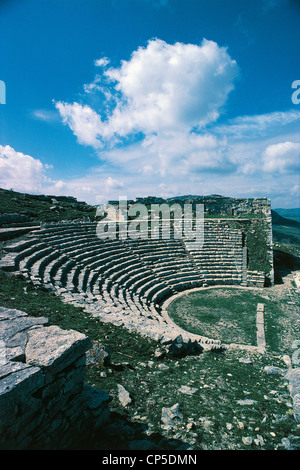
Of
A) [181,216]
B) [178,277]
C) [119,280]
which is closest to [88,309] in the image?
[119,280]

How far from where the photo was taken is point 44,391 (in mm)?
2266

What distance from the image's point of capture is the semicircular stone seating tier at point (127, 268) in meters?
7.77

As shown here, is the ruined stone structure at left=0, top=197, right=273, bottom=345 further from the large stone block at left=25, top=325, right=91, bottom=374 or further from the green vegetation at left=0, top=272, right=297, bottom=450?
the large stone block at left=25, top=325, right=91, bottom=374

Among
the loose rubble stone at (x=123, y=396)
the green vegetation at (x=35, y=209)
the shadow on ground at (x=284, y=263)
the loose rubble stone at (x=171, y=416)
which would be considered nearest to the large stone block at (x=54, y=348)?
the loose rubble stone at (x=123, y=396)

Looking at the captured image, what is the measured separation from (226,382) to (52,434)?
11.3ft

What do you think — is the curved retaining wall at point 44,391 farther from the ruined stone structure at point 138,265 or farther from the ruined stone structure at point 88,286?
the ruined stone structure at point 138,265

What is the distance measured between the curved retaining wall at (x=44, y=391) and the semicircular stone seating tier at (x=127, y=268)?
3.35m

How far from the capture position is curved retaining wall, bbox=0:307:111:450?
1.99 m

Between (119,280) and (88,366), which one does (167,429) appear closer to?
(88,366)

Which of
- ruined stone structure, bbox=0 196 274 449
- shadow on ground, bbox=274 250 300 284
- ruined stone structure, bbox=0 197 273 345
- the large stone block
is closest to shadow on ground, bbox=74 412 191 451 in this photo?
ruined stone structure, bbox=0 196 274 449

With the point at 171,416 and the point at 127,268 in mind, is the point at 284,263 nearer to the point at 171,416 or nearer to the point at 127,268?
the point at 127,268

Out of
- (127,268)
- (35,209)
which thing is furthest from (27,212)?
(127,268)

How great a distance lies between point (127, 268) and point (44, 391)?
33.4ft

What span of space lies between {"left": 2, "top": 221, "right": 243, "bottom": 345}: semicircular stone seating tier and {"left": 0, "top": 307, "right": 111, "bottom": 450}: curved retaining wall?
335 centimetres
